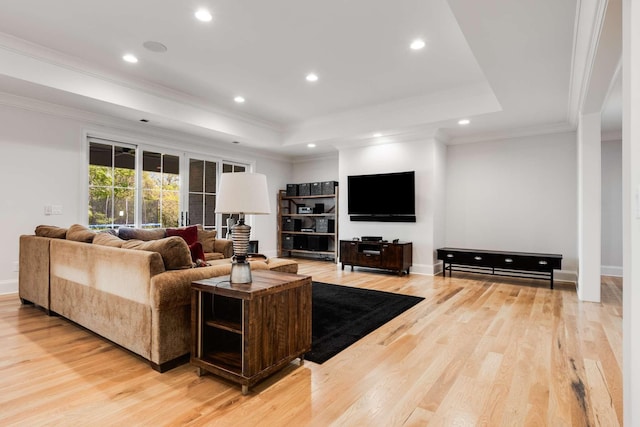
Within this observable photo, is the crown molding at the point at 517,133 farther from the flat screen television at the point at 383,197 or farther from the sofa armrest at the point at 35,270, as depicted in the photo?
the sofa armrest at the point at 35,270

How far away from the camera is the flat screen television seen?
5.84 meters

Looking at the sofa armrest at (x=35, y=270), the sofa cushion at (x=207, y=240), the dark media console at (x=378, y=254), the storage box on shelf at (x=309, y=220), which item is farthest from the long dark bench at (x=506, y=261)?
the sofa armrest at (x=35, y=270)

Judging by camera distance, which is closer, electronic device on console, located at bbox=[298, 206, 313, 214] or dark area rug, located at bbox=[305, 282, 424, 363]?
dark area rug, located at bbox=[305, 282, 424, 363]

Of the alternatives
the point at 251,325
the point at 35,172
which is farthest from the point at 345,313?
the point at 35,172

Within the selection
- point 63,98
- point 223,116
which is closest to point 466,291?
point 223,116

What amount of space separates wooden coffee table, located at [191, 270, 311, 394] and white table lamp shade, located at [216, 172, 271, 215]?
46 cm

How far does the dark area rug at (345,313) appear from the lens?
2.68 meters

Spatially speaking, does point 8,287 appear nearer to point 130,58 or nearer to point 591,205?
point 130,58

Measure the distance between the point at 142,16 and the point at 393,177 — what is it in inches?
168

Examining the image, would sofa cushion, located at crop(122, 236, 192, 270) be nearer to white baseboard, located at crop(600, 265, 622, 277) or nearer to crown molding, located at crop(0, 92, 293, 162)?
crown molding, located at crop(0, 92, 293, 162)

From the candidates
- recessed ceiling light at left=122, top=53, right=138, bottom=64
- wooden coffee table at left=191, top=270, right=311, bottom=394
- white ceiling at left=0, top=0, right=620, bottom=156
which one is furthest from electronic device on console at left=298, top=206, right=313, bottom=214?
wooden coffee table at left=191, top=270, right=311, bottom=394

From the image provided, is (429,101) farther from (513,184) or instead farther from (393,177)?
(513,184)

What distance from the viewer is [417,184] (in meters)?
5.86

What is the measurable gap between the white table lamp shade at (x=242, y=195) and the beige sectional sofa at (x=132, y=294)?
1.65 feet
